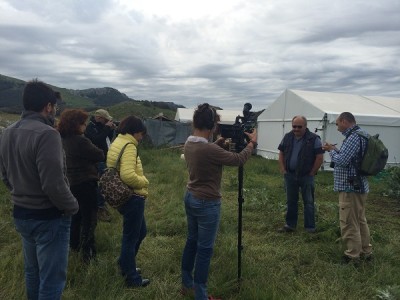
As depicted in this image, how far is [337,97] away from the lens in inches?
688

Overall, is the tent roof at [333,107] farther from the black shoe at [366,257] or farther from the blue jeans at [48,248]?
the blue jeans at [48,248]

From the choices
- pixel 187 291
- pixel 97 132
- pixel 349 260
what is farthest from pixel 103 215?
pixel 349 260

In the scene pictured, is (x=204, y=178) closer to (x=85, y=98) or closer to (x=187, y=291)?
(x=187, y=291)

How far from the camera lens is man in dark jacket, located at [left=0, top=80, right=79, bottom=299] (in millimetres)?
2469

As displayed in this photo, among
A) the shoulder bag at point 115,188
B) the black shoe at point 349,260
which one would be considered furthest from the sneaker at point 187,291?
the black shoe at point 349,260

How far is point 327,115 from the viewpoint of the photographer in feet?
46.7

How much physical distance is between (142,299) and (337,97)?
15955 mm

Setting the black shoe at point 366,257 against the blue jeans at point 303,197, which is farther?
the blue jeans at point 303,197

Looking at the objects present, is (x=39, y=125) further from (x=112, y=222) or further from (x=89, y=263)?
(x=112, y=222)

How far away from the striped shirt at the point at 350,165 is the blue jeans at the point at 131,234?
8.07ft

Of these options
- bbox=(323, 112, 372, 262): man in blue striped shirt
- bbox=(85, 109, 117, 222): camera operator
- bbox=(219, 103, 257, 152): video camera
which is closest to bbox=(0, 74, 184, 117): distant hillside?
bbox=(85, 109, 117, 222): camera operator

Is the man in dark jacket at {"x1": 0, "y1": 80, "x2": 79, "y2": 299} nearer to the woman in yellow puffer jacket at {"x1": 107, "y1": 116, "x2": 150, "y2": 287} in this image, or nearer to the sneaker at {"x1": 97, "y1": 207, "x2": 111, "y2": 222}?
the woman in yellow puffer jacket at {"x1": 107, "y1": 116, "x2": 150, "y2": 287}

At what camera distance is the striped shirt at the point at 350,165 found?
4.57m

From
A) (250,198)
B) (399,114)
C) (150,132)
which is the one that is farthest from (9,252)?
(150,132)
